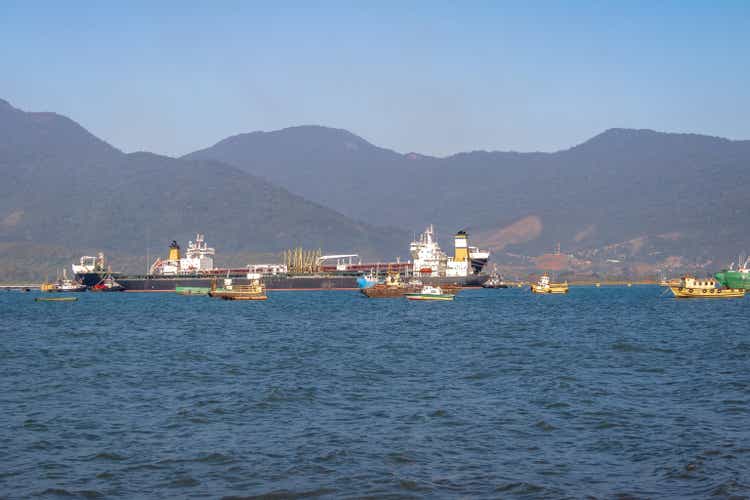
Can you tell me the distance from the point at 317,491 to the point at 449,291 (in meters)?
111

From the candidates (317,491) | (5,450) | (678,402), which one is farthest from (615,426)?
(5,450)

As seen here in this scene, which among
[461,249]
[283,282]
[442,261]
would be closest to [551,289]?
[461,249]

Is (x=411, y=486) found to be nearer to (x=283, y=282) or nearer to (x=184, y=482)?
(x=184, y=482)

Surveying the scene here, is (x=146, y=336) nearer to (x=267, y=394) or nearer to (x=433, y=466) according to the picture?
(x=267, y=394)

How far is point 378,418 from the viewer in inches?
1190

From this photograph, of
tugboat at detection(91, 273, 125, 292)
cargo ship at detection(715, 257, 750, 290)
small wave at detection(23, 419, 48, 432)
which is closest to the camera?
small wave at detection(23, 419, 48, 432)

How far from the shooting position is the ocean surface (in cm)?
2275

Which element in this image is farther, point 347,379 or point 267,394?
point 347,379

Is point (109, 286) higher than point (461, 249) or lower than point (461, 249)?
lower

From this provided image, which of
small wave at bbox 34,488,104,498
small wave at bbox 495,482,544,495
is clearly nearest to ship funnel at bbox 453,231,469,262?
small wave at bbox 495,482,544,495

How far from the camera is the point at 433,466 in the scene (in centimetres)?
2405

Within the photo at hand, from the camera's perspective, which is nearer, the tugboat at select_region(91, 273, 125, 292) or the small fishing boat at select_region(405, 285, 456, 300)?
the small fishing boat at select_region(405, 285, 456, 300)

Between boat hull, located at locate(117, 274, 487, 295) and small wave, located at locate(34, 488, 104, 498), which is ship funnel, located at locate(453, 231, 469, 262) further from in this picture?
small wave, located at locate(34, 488, 104, 498)

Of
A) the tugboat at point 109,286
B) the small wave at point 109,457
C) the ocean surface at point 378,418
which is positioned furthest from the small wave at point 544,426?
the tugboat at point 109,286
